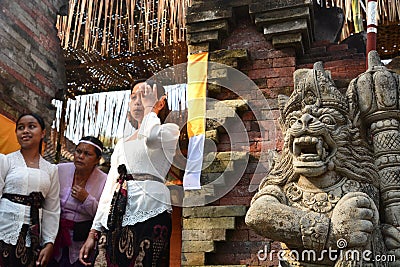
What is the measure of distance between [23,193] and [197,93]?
173 centimetres

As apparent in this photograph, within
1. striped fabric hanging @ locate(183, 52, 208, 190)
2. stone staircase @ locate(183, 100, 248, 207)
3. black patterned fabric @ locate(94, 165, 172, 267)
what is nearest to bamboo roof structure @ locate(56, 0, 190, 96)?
striped fabric hanging @ locate(183, 52, 208, 190)

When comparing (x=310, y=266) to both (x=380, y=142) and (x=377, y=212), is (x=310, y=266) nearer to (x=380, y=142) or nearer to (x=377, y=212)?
(x=377, y=212)

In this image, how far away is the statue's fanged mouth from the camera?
3.19 metres

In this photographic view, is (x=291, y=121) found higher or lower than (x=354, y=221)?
higher

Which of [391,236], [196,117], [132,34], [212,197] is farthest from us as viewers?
[132,34]

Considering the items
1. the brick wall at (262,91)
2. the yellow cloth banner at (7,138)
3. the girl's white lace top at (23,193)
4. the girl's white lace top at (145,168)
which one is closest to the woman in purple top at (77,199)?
the girl's white lace top at (23,193)

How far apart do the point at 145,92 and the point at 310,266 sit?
1847 millimetres

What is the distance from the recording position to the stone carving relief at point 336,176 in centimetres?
298

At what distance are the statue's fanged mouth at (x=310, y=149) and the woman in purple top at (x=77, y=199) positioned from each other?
2062mm

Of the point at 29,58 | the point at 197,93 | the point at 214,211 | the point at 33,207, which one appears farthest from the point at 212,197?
the point at 29,58

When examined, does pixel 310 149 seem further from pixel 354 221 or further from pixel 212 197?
pixel 212 197

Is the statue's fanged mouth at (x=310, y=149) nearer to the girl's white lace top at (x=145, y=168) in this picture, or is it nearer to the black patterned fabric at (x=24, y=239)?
the girl's white lace top at (x=145, y=168)

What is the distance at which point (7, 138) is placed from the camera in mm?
6707

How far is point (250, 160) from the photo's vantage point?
16.8 ft
